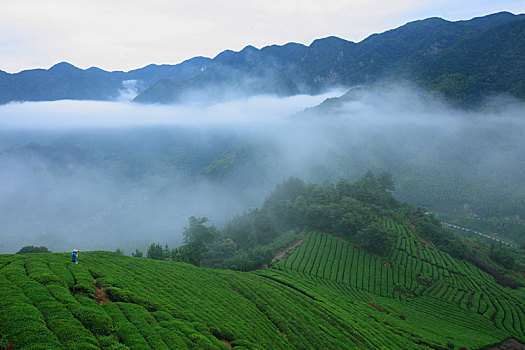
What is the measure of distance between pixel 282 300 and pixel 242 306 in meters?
7.76

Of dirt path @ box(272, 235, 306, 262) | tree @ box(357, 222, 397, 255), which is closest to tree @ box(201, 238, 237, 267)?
dirt path @ box(272, 235, 306, 262)

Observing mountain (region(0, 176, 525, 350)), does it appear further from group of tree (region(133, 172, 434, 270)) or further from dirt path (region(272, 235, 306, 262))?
group of tree (region(133, 172, 434, 270))

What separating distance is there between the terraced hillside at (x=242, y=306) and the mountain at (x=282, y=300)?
0.33 ft

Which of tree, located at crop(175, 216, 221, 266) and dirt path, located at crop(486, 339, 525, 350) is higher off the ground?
tree, located at crop(175, 216, 221, 266)

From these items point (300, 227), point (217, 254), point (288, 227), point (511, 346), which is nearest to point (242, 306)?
point (217, 254)

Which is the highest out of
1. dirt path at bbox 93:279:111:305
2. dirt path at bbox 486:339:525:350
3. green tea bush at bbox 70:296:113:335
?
green tea bush at bbox 70:296:113:335

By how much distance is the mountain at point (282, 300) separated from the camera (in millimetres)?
17766

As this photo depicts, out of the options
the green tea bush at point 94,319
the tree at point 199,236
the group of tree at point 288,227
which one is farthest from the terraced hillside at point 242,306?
the tree at point 199,236

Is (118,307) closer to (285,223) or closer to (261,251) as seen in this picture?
(261,251)

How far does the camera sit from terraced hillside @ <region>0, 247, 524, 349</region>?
17375 millimetres

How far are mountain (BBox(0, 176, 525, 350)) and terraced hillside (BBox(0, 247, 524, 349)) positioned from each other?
0.33 feet

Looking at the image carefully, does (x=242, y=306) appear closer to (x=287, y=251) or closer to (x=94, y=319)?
(x=94, y=319)

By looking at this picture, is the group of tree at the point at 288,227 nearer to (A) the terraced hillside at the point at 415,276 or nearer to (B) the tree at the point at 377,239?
(B) the tree at the point at 377,239

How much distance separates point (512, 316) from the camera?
61.9m
